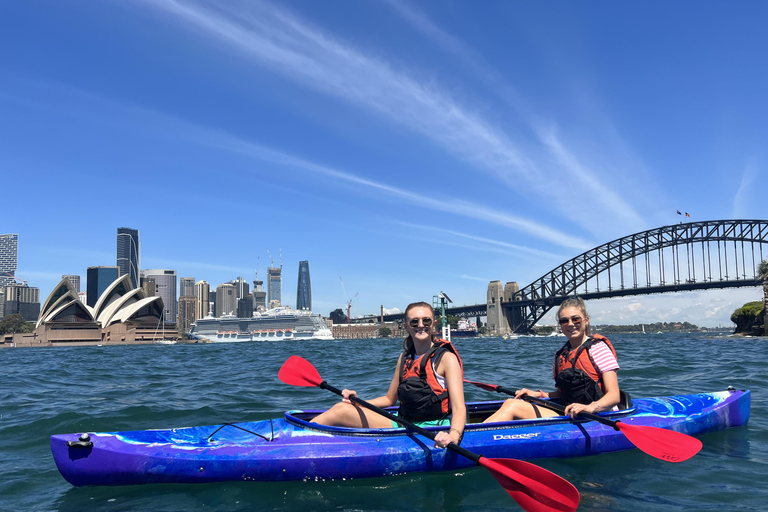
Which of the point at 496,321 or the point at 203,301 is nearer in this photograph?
the point at 496,321

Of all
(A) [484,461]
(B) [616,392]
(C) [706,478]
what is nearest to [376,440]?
(A) [484,461]

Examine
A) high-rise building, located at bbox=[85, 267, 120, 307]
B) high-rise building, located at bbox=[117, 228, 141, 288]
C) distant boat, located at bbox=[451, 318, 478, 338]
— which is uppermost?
high-rise building, located at bbox=[117, 228, 141, 288]

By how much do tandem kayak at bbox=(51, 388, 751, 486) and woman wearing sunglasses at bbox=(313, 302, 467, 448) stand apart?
0.20m

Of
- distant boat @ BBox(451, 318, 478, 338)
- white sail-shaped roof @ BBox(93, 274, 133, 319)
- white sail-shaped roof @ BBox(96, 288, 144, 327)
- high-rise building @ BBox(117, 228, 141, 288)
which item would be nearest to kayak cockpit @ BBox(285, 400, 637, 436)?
white sail-shaped roof @ BBox(96, 288, 144, 327)

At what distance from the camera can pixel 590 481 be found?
4590 millimetres

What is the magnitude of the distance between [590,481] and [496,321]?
84440mm

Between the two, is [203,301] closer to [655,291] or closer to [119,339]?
[119,339]

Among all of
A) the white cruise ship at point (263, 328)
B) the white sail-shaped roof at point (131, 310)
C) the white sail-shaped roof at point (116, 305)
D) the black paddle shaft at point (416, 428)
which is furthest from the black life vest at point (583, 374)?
the white cruise ship at point (263, 328)

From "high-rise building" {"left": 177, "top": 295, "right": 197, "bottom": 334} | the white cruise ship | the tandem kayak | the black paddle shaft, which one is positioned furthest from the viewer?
"high-rise building" {"left": 177, "top": 295, "right": 197, "bottom": 334}

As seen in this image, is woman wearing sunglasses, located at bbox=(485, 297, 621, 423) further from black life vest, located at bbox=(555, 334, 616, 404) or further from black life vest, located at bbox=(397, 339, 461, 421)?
black life vest, located at bbox=(397, 339, 461, 421)

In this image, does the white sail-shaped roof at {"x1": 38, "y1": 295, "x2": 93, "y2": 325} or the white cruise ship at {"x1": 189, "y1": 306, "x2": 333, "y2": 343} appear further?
the white cruise ship at {"x1": 189, "y1": 306, "x2": 333, "y2": 343}

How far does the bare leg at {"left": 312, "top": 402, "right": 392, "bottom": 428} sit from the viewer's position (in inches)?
194

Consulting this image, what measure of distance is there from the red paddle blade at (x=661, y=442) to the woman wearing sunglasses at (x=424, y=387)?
1722mm

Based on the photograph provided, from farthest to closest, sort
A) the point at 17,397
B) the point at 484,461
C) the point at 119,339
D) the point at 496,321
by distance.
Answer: the point at 496,321 < the point at 119,339 < the point at 17,397 < the point at 484,461
